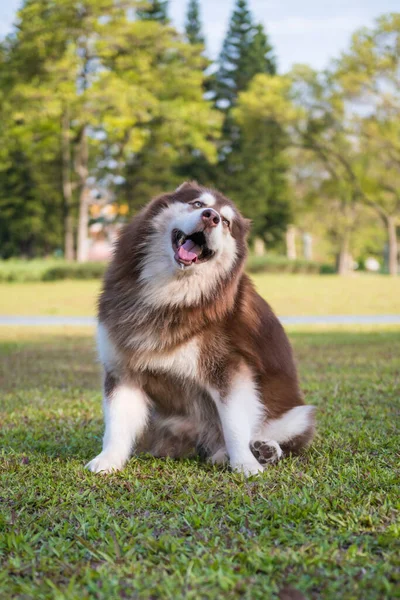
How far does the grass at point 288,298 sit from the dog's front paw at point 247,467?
13813 mm

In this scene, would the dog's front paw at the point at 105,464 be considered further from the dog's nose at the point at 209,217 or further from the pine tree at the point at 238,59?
the pine tree at the point at 238,59

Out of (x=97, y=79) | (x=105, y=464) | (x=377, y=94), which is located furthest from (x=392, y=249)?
(x=105, y=464)

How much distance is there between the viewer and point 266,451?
389 centimetres

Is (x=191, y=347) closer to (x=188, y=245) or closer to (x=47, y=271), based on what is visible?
(x=188, y=245)

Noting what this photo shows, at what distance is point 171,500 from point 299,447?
1.13m

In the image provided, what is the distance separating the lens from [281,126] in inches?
1549

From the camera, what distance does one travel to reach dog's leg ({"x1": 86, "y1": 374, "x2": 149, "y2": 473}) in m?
3.86

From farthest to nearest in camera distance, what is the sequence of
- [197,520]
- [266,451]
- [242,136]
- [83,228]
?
1. [242,136]
2. [83,228]
3. [266,451]
4. [197,520]

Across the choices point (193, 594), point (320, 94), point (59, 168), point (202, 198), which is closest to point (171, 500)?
point (193, 594)

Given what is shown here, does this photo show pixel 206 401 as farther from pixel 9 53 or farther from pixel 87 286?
pixel 9 53

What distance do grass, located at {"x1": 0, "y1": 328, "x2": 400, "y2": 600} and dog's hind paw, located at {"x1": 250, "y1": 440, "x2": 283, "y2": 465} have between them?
0.09 meters

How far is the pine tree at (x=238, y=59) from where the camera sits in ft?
144

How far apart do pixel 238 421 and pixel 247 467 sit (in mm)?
256

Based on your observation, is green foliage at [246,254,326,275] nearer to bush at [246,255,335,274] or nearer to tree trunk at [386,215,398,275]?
bush at [246,255,335,274]
